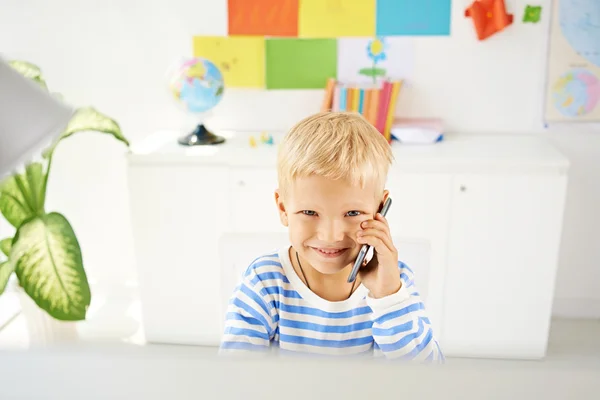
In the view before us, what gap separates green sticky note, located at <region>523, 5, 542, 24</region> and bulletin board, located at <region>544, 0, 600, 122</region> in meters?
0.05

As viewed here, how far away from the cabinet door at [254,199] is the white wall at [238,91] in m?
0.43

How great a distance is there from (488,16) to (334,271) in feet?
5.36

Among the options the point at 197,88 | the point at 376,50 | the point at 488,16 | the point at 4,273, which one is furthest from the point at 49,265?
the point at 488,16

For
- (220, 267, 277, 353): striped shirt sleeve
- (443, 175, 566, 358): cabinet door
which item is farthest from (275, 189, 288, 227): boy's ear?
(443, 175, 566, 358): cabinet door

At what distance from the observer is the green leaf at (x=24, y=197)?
7.19 ft

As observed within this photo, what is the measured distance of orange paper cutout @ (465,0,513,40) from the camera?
235cm

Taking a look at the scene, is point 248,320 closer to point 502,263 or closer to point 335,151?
point 335,151

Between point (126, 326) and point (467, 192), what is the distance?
54.6 inches

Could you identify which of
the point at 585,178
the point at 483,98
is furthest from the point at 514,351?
the point at 483,98

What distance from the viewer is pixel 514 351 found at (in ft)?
7.64

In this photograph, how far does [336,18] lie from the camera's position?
96.1 inches

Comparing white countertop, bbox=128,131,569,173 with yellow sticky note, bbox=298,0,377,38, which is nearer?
white countertop, bbox=128,131,569,173

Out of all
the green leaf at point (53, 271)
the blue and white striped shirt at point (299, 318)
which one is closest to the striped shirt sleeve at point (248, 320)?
the blue and white striped shirt at point (299, 318)

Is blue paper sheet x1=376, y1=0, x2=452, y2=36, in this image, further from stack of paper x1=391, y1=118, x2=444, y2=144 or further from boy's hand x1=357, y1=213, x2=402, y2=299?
boy's hand x1=357, y1=213, x2=402, y2=299
